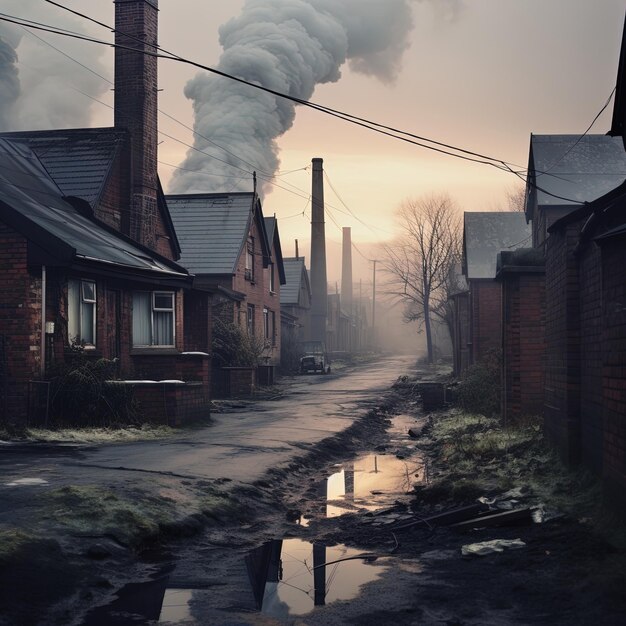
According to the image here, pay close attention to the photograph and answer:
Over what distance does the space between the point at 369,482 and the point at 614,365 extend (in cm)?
535

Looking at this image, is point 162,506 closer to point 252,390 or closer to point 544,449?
point 544,449

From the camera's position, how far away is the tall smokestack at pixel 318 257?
192 feet

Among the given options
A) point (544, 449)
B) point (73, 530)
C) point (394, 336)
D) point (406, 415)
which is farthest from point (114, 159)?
point (394, 336)

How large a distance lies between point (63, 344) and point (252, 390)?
40.3 ft

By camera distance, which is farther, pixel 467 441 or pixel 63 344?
pixel 63 344

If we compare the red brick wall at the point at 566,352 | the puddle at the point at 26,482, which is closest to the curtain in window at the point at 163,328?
the puddle at the point at 26,482

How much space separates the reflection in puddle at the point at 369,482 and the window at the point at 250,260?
80.1 ft

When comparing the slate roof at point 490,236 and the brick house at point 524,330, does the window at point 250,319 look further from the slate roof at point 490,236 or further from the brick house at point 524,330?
the brick house at point 524,330

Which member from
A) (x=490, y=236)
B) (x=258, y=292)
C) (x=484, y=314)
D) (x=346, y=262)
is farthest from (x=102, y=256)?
(x=346, y=262)

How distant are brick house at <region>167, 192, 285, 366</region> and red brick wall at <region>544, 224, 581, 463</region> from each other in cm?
2276

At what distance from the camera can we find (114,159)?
23875 mm

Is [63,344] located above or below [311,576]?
above

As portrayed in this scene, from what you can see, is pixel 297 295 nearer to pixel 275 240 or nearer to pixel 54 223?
pixel 275 240

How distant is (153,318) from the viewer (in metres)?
20.9
